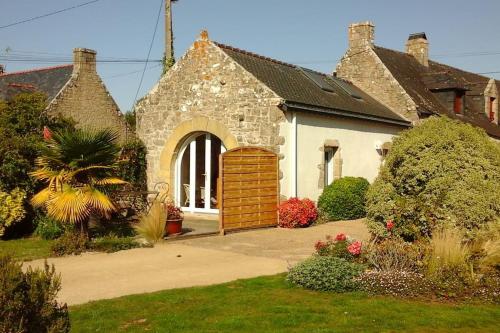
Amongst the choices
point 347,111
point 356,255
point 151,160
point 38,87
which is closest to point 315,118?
point 347,111

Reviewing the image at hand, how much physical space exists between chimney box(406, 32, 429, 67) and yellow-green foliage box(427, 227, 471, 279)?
70.3 ft

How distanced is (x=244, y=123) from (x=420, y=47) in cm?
1612

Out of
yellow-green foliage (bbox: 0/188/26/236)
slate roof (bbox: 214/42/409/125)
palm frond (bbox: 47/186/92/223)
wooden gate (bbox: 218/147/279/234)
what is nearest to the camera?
palm frond (bbox: 47/186/92/223)

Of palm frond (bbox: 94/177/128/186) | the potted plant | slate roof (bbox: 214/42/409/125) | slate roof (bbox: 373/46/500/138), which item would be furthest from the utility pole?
palm frond (bbox: 94/177/128/186)

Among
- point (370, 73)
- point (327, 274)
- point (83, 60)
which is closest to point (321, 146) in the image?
point (370, 73)

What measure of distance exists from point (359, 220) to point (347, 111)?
353cm

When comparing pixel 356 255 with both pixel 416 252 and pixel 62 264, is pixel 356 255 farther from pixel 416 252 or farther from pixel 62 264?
pixel 62 264

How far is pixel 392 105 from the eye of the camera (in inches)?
878

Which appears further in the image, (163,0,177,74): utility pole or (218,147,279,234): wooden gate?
(163,0,177,74): utility pole

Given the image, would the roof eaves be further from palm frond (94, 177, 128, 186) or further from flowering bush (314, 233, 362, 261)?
flowering bush (314, 233, 362, 261)

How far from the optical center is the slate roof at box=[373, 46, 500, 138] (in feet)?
74.8

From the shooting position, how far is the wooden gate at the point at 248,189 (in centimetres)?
1372

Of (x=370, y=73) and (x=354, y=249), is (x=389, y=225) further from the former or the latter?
(x=370, y=73)

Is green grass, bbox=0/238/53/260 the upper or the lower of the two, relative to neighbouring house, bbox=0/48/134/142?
lower
